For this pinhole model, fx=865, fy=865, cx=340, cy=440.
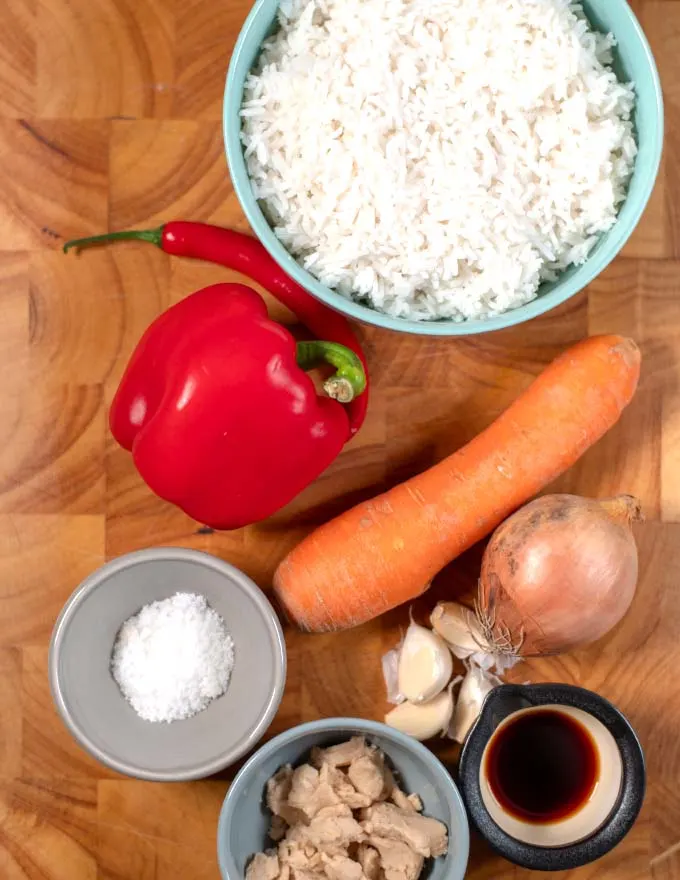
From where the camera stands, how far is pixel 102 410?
47.7 inches

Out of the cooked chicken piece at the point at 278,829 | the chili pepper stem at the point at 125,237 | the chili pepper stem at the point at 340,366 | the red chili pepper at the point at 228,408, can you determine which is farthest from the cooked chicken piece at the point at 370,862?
the chili pepper stem at the point at 125,237

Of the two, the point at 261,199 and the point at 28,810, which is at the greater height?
the point at 261,199

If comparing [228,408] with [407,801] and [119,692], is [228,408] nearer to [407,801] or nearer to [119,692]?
[119,692]

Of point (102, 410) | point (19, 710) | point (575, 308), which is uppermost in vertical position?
point (575, 308)

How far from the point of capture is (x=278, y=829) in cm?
116

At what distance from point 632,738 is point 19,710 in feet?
2.71

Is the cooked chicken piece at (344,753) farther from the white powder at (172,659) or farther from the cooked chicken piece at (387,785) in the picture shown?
the white powder at (172,659)

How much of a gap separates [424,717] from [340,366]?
19.6 inches

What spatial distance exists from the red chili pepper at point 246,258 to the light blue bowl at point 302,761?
40 cm

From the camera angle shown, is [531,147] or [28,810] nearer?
[531,147]

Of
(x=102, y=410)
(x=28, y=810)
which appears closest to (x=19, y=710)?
(x=28, y=810)

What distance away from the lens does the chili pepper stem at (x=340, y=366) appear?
1.08 metres

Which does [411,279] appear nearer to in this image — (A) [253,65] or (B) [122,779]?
(A) [253,65]

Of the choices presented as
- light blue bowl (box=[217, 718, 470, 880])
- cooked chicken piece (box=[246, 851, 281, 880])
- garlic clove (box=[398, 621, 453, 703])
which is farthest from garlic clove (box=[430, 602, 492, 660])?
cooked chicken piece (box=[246, 851, 281, 880])
